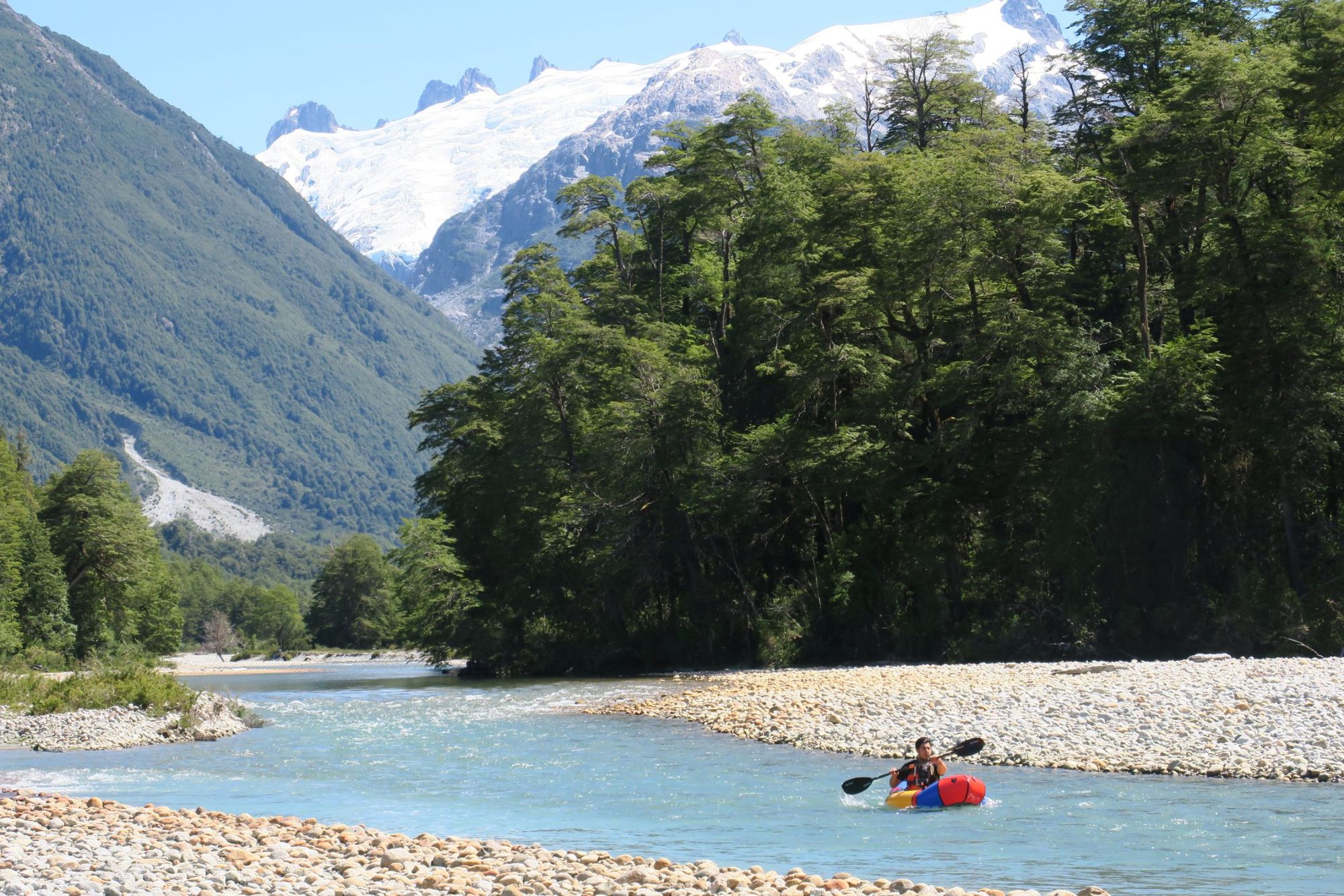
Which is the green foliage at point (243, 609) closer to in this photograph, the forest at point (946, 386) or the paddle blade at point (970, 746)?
the forest at point (946, 386)

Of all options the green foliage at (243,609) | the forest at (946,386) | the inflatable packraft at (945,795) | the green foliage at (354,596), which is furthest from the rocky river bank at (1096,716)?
the green foliage at (243,609)

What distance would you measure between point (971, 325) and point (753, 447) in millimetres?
8064

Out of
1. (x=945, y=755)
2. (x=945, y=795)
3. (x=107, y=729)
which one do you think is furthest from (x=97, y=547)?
(x=945, y=795)

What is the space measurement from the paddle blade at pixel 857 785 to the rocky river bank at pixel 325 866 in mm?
3815

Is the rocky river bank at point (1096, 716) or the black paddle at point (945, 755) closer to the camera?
the black paddle at point (945, 755)

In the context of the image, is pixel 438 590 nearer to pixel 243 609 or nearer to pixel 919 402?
pixel 919 402

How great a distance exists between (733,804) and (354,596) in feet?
336

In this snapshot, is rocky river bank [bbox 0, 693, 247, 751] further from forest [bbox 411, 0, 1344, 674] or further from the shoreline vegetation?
forest [bbox 411, 0, 1344, 674]

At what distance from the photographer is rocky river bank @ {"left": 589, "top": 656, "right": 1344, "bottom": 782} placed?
16.7 m

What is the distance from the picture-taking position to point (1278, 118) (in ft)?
103

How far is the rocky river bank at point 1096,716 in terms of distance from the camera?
16.7m

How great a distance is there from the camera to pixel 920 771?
51.4 feet

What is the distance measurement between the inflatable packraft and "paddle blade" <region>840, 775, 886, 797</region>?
14.5 inches

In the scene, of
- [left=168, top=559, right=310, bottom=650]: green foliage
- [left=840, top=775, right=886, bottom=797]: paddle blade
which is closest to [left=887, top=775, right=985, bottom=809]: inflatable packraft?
[left=840, top=775, right=886, bottom=797]: paddle blade
